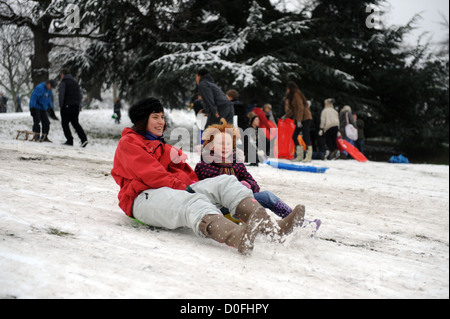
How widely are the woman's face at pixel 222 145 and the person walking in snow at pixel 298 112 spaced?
632 cm

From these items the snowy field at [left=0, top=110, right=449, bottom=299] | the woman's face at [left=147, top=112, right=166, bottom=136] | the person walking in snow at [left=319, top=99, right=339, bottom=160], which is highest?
the person walking in snow at [left=319, top=99, right=339, bottom=160]

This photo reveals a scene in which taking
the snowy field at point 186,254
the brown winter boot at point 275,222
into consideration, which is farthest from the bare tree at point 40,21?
the brown winter boot at point 275,222

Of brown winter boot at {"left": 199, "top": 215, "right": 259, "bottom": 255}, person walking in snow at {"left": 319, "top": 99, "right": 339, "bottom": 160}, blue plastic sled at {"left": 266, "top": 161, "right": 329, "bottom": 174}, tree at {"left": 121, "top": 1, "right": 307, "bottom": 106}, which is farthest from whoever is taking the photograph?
tree at {"left": 121, "top": 1, "right": 307, "bottom": 106}

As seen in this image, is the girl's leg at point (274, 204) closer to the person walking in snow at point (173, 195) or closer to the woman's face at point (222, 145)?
the person walking in snow at point (173, 195)

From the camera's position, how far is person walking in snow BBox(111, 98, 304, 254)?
254 cm

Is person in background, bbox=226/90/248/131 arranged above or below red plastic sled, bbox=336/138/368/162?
above

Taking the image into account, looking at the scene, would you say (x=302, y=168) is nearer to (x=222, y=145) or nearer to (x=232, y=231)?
(x=222, y=145)

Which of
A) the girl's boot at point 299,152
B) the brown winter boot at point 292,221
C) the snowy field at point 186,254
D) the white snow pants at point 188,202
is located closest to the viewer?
the snowy field at point 186,254

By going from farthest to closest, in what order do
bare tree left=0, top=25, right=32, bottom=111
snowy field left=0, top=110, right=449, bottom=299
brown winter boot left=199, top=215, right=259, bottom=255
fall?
bare tree left=0, top=25, right=32, bottom=111, brown winter boot left=199, top=215, right=259, bottom=255, snowy field left=0, top=110, right=449, bottom=299

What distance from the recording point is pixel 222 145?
322 centimetres

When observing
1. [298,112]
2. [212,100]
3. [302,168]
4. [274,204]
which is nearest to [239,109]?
[212,100]

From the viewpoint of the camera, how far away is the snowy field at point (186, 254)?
6.27 ft

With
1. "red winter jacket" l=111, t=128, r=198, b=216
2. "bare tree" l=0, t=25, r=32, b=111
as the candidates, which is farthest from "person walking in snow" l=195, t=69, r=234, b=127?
"bare tree" l=0, t=25, r=32, b=111

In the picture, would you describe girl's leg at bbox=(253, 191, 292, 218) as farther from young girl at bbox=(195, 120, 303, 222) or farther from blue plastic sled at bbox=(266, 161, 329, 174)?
blue plastic sled at bbox=(266, 161, 329, 174)
